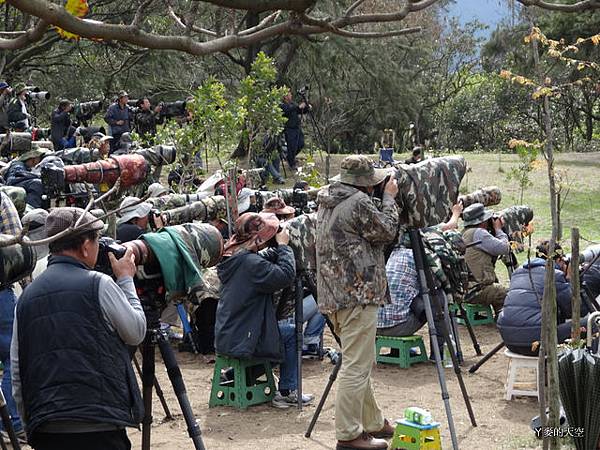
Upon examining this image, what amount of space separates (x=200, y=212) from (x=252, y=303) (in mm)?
1846

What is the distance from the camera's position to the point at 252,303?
6.99m

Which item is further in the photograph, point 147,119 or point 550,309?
point 147,119

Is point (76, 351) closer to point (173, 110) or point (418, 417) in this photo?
point (418, 417)

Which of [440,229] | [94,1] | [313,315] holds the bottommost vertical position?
[313,315]

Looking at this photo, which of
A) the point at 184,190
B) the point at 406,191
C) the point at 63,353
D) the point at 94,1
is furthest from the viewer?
the point at 94,1

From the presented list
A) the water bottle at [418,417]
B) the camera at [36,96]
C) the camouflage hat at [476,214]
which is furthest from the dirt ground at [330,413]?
the camera at [36,96]

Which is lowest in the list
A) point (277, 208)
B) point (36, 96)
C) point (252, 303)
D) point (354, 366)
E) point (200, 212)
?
point (354, 366)

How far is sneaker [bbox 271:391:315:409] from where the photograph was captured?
719cm

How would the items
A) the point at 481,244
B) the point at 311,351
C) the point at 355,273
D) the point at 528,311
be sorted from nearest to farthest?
the point at 355,273
the point at 528,311
the point at 311,351
the point at 481,244

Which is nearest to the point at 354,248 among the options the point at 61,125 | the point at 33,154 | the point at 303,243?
the point at 303,243

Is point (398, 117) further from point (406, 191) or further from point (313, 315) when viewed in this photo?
point (406, 191)

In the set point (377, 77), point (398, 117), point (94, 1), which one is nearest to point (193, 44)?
point (94, 1)

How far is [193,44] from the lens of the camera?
2.74 m

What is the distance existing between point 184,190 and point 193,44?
9128 millimetres
